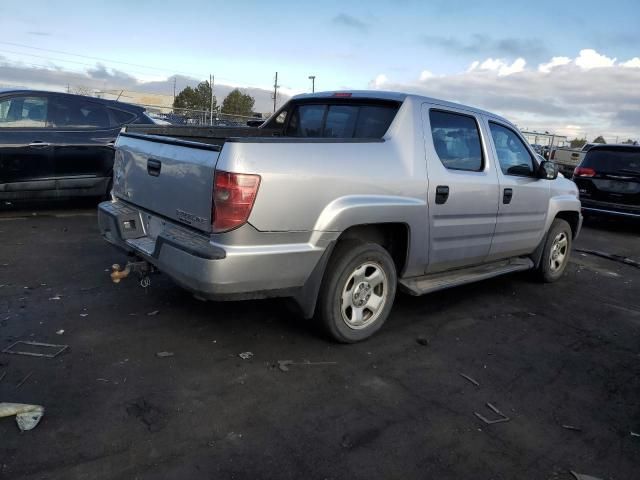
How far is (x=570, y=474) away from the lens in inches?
105

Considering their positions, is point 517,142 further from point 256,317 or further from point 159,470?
point 159,470

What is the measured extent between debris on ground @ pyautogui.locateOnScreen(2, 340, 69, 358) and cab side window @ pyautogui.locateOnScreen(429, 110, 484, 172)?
10.5ft

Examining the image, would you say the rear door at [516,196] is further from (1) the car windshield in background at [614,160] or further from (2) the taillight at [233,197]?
(1) the car windshield in background at [614,160]

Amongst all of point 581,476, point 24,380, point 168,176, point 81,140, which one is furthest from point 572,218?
point 81,140

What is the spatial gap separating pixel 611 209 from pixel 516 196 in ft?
21.6

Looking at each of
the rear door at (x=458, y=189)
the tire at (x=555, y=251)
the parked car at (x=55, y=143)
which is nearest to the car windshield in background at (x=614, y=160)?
the tire at (x=555, y=251)

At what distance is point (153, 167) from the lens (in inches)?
149

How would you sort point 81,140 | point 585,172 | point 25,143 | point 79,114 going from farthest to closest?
1. point 585,172
2. point 79,114
3. point 81,140
4. point 25,143

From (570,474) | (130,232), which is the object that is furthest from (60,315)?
(570,474)

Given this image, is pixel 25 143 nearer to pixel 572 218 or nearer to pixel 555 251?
pixel 555 251

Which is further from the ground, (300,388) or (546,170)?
(546,170)

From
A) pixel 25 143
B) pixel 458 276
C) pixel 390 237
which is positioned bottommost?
pixel 458 276

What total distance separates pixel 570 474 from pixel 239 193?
2338mm

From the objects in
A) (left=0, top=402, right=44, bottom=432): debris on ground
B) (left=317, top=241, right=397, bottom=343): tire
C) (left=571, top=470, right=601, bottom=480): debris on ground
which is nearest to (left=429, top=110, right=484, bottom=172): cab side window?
(left=317, top=241, right=397, bottom=343): tire
